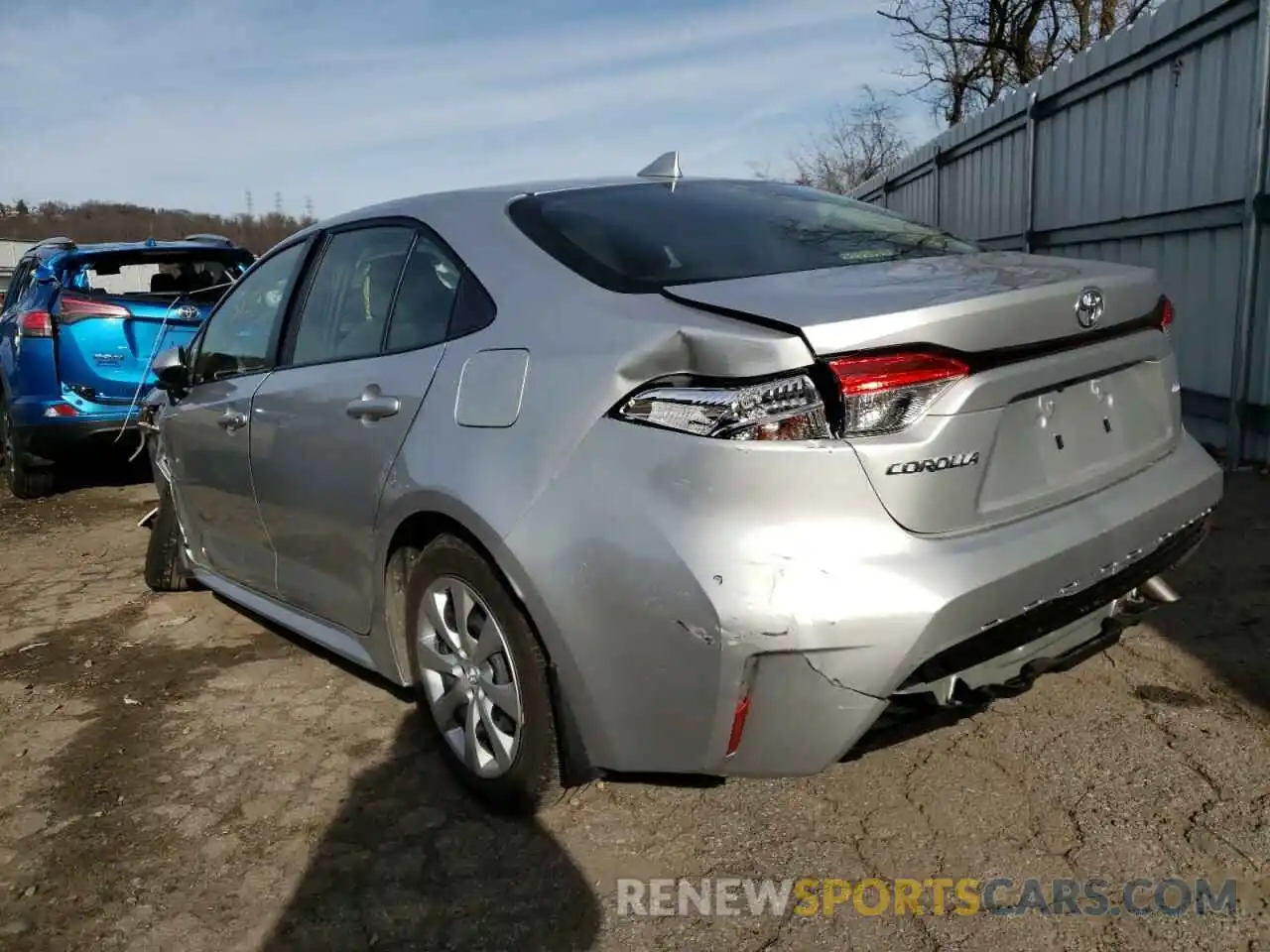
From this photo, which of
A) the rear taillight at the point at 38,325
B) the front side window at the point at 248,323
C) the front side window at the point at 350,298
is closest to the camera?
the front side window at the point at 350,298

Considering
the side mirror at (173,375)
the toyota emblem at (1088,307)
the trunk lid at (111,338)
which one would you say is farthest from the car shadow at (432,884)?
the trunk lid at (111,338)

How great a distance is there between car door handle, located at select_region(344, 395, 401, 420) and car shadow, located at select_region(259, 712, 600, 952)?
3.38ft

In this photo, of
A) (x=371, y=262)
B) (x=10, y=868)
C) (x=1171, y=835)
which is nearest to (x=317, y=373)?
(x=371, y=262)

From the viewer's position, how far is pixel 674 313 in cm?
218

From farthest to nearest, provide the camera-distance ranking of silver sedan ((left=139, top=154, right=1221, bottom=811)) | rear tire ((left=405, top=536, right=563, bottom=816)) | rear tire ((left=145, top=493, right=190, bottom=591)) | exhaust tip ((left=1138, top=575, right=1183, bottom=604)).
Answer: rear tire ((left=145, top=493, right=190, bottom=591)) < exhaust tip ((left=1138, top=575, right=1183, bottom=604)) < rear tire ((left=405, top=536, right=563, bottom=816)) < silver sedan ((left=139, top=154, right=1221, bottom=811))

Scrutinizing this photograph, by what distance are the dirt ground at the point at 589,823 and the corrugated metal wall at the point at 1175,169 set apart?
271 centimetres

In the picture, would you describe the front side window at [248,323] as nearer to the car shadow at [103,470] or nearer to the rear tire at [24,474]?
the car shadow at [103,470]

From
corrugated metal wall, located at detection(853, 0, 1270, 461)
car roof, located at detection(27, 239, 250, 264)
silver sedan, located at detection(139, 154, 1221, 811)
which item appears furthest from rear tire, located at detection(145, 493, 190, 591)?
Answer: corrugated metal wall, located at detection(853, 0, 1270, 461)

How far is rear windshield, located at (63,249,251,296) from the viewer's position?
7295 mm

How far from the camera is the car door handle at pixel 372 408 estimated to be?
2.77m

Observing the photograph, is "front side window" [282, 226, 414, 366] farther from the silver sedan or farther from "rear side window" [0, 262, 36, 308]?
"rear side window" [0, 262, 36, 308]

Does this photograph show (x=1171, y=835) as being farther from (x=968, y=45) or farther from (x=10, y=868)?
(x=968, y=45)

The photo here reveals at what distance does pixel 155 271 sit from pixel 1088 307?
7855 mm

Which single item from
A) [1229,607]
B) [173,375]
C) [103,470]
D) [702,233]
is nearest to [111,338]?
[103,470]
